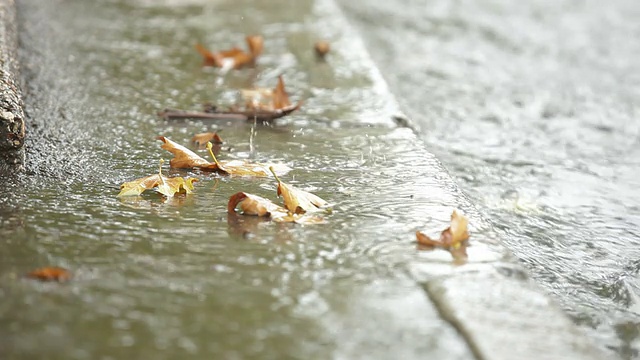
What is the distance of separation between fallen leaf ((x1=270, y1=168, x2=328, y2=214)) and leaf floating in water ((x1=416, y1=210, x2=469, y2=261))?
1.02 feet

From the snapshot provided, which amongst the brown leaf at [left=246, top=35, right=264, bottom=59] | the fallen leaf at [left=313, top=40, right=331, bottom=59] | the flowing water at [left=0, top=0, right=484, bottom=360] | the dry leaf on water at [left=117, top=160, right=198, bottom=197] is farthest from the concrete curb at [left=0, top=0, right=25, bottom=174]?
the fallen leaf at [left=313, top=40, right=331, bottom=59]

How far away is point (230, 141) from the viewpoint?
2557mm

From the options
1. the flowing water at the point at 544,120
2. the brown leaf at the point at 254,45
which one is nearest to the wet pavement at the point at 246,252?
the flowing water at the point at 544,120

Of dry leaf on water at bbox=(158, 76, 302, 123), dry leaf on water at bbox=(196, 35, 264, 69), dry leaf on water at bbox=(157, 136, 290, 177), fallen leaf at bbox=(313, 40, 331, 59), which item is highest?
fallen leaf at bbox=(313, 40, 331, 59)

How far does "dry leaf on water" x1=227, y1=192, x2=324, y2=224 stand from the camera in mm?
1905

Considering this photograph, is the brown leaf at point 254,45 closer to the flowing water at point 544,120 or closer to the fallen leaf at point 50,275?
the flowing water at point 544,120

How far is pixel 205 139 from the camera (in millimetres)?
2516

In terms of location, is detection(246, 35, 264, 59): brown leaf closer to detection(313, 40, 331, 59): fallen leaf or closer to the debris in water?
detection(313, 40, 331, 59): fallen leaf

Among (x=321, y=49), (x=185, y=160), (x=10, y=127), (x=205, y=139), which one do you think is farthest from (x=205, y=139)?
(x=321, y=49)

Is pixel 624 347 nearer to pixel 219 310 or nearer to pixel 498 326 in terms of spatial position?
pixel 498 326

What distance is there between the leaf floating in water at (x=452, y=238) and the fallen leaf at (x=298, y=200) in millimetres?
312

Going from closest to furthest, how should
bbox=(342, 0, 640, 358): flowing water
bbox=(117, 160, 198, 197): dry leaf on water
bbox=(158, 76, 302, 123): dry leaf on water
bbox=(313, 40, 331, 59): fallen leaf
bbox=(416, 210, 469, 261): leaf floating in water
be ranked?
bbox=(416, 210, 469, 261): leaf floating in water, bbox=(117, 160, 198, 197): dry leaf on water, bbox=(342, 0, 640, 358): flowing water, bbox=(158, 76, 302, 123): dry leaf on water, bbox=(313, 40, 331, 59): fallen leaf

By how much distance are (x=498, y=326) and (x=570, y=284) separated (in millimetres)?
776

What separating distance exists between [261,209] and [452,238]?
467 mm
